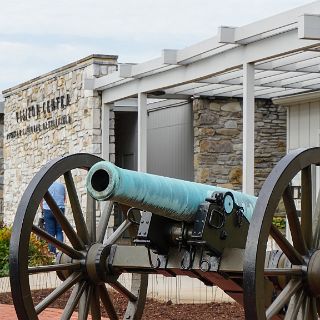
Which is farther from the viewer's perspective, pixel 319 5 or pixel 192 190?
pixel 319 5

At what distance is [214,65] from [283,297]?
10.1 meters

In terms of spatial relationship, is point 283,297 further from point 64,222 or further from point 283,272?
point 64,222

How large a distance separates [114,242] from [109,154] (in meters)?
13.6

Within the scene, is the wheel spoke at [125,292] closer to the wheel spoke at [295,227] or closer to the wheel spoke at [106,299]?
the wheel spoke at [106,299]

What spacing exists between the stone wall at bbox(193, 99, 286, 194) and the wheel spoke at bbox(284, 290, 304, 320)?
48.3 feet

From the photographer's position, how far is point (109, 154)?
21.7 meters

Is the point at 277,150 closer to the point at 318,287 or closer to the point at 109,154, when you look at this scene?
the point at 109,154

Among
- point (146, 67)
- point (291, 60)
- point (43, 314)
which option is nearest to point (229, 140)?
point (146, 67)

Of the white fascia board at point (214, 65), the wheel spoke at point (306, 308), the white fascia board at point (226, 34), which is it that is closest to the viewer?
the wheel spoke at point (306, 308)

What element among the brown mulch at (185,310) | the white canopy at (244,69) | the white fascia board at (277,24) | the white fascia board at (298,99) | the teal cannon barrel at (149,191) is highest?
the white fascia board at (277,24)

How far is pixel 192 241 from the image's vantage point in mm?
7141

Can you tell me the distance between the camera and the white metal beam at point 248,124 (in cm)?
1506

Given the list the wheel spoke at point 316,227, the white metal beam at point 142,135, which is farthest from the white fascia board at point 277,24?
the wheel spoke at point 316,227

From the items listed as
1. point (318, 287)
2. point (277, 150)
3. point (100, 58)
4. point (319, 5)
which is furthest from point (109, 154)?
point (318, 287)
